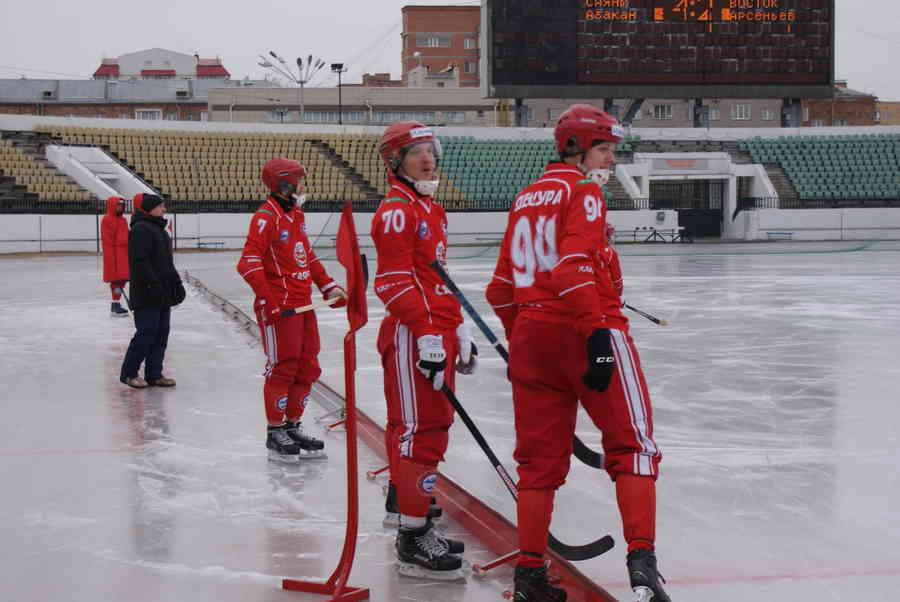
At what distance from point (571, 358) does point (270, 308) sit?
2.81 metres

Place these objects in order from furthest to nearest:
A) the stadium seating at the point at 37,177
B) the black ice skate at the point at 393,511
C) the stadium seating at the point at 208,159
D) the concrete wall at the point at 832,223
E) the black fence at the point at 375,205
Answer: the concrete wall at the point at 832,223 < the stadium seating at the point at 208,159 < the stadium seating at the point at 37,177 < the black fence at the point at 375,205 < the black ice skate at the point at 393,511

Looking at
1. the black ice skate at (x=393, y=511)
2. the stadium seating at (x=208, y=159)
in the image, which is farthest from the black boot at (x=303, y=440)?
the stadium seating at (x=208, y=159)

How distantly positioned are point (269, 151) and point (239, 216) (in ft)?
17.7

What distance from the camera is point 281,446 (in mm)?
5973

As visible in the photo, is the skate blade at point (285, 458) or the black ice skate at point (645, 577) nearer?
the black ice skate at point (645, 577)

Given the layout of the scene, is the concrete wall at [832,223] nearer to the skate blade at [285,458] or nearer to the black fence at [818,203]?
the black fence at [818,203]

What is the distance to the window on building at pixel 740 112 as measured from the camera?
61781 mm

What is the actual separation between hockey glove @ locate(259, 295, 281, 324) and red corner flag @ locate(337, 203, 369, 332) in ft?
6.38

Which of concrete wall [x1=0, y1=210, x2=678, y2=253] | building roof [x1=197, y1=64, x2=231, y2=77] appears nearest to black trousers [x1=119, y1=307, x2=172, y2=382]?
concrete wall [x1=0, y1=210, x2=678, y2=253]

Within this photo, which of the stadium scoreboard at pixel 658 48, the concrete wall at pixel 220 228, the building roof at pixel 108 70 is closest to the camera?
the concrete wall at pixel 220 228

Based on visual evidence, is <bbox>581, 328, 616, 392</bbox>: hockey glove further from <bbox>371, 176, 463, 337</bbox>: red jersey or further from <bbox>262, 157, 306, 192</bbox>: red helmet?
<bbox>262, 157, 306, 192</bbox>: red helmet

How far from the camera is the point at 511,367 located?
12.0 feet

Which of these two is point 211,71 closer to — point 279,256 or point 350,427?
point 279,256

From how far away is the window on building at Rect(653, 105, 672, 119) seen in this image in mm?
59531
